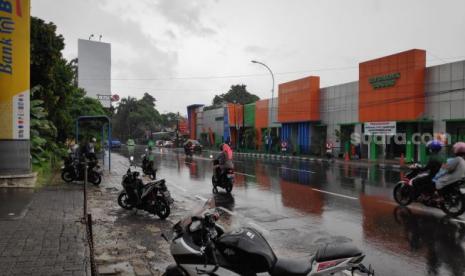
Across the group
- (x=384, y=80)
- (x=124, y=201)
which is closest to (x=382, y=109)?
(x=384, y=80)

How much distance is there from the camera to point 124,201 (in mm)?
10047

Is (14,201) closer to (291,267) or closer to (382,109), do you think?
(291,267)

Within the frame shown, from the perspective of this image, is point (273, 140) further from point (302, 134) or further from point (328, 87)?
point (328, 87)

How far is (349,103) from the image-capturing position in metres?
33.8

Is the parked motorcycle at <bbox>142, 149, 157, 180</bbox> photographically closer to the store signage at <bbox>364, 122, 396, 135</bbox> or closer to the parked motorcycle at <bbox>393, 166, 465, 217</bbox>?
the parked motorcycle at <bbox>393, 166, 465, 217</bbox>

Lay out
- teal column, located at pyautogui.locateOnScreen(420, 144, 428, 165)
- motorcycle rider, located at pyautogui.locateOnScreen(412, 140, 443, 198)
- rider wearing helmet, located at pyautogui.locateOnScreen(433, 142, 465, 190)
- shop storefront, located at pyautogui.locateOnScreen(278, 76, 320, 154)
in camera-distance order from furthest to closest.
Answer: shop storefront, located at pyautogui.locateOnScreen(278, 76, 320, 154) → teal column, located at pyautogui.locateOnScreen(420, 144, 428, 165) → motorcycle rider, located at pyautogui.locateOnScreen(412, 140, 443, 198) → rider wearing helmet, located at pyautogui.locateOnScreen(433, 142, 465, 190)

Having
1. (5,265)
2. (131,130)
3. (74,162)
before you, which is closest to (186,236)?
(5,265)

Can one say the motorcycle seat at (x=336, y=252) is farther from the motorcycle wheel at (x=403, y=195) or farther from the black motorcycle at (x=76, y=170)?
the black motorcycle at (x=76, y=170)

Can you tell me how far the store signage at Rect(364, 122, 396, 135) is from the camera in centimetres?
2853

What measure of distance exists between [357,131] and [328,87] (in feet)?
19.3

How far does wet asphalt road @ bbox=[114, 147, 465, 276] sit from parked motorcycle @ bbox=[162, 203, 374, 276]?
0.38 meters

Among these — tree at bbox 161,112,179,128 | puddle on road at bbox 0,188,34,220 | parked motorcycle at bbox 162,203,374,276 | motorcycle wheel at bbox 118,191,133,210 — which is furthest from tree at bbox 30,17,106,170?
tree at bbox 161,112,179,128

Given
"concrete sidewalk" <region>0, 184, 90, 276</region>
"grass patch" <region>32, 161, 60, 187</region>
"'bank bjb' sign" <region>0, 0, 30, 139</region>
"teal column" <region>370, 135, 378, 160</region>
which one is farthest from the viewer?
"teal column" <region>370, 135, 378, 160</region>

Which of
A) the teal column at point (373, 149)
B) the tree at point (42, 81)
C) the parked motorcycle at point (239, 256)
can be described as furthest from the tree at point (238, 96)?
the parked motorcycle at point (239, 256)
